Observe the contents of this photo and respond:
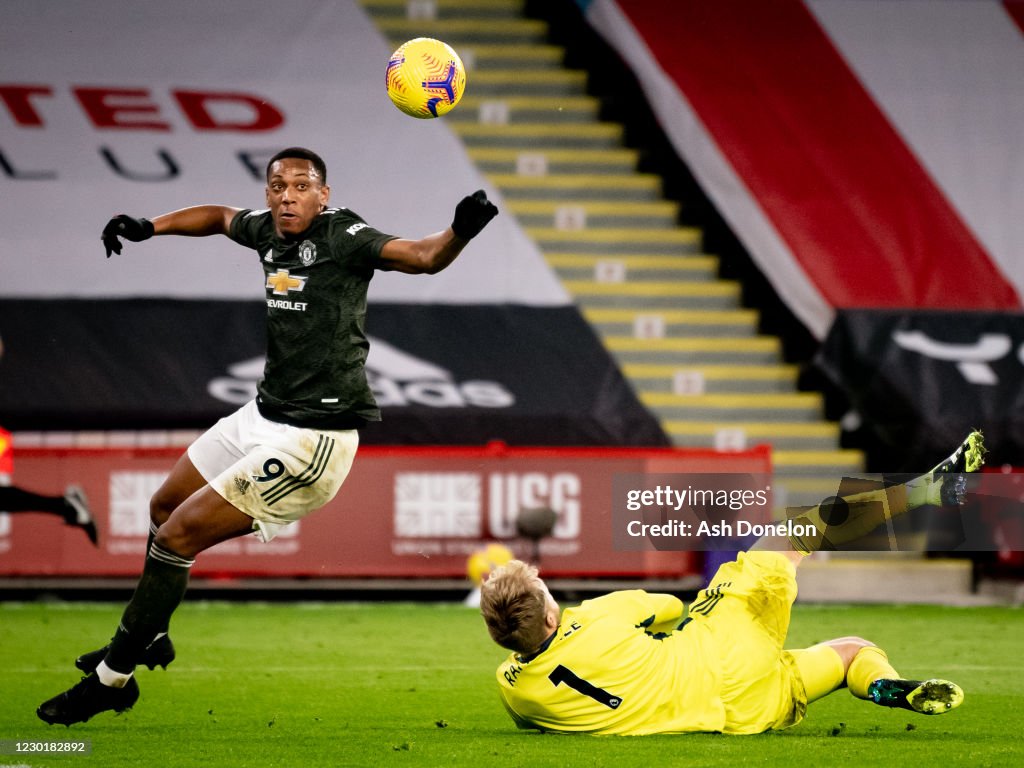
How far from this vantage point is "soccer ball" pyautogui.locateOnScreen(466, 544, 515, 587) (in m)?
11.3

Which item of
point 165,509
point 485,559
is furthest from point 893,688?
point 485,559

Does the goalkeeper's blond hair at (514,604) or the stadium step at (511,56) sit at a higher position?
the stadium step at (511,56)

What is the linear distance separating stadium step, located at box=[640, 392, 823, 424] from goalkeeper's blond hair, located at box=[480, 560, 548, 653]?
29.5ft

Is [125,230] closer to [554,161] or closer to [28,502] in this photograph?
[28,502]

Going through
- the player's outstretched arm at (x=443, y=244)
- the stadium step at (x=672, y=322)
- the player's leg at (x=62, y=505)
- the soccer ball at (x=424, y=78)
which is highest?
the soccer ball at (x=424, y=78)

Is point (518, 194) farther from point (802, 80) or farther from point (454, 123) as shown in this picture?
point (802, 80)

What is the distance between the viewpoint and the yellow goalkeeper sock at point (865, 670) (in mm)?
5477

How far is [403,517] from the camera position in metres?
11.6

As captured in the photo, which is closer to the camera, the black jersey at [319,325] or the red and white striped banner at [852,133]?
the black jersey at [319,325]

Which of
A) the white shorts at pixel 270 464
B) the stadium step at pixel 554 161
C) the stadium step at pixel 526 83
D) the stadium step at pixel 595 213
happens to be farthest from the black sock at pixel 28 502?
the stadium step at pixel 526 83

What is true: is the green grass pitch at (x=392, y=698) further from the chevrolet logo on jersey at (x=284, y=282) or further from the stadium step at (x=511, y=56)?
the stadium step at (x=511, y=56)

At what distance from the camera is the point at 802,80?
48.4 feet

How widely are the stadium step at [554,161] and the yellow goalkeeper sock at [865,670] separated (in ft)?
31.6

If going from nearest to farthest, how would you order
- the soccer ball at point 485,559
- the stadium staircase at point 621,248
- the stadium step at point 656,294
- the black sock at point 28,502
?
the black sock at point 28,502, the soccer ball at point 485,559, the stadium staircase at point 621,248, the stadium step at point 656,294
